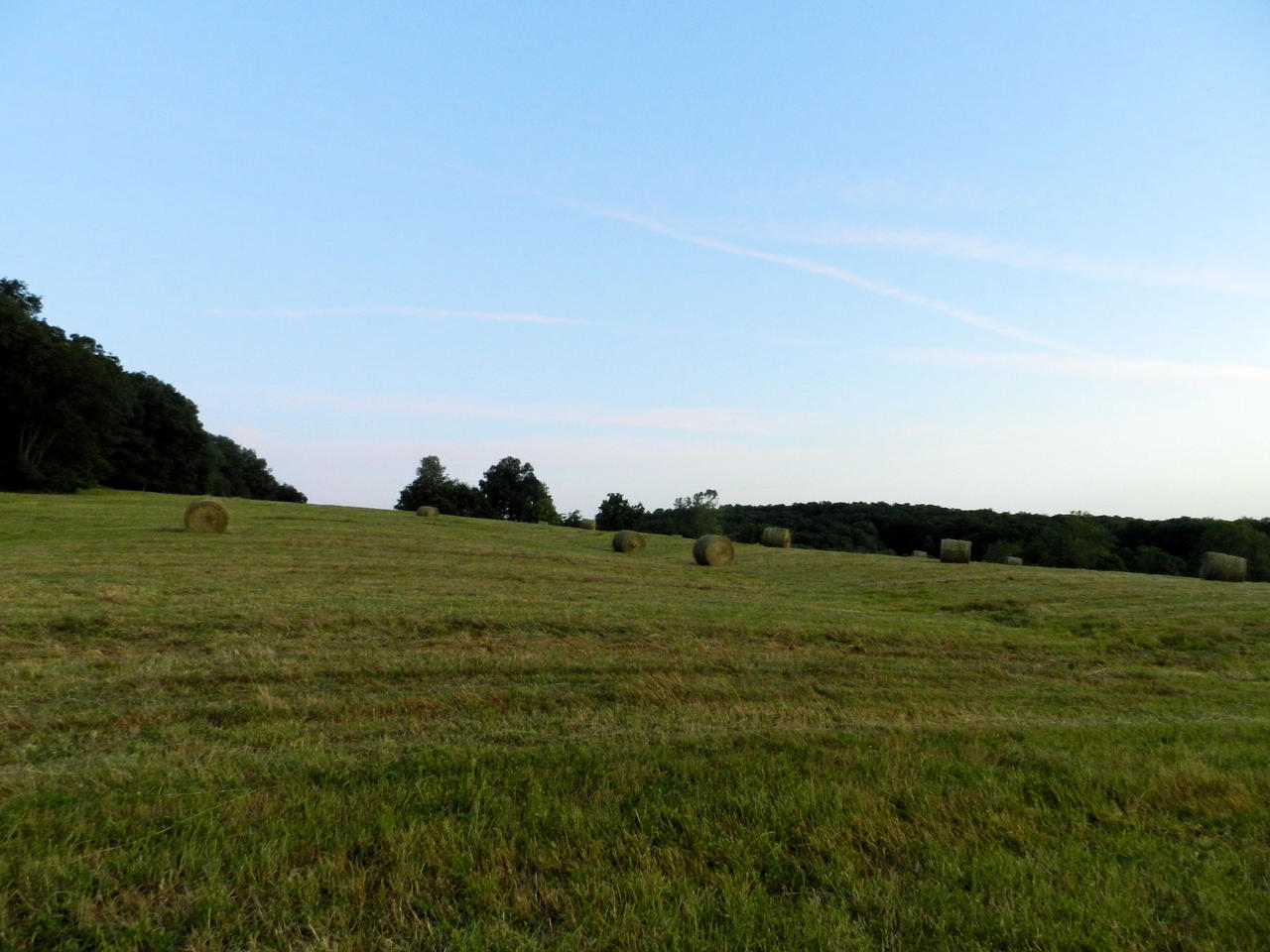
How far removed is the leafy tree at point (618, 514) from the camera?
85.9 m

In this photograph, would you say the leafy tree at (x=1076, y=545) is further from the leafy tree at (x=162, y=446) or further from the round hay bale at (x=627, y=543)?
the leafy tree at (x=162, y=446)

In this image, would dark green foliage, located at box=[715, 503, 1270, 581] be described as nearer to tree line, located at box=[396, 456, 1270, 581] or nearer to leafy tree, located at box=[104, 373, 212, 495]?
tree line, located at box=[396, 456, 1270, 581]

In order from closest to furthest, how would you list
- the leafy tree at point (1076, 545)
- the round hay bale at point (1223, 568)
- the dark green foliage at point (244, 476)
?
the round hay bale at point (1223, 568) < the leafy tree at point (1076, 545) < the dark green foliage at point (244, 476)

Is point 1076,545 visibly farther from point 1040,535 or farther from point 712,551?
point 712,551

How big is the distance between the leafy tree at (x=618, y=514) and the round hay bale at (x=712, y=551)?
2261 inches

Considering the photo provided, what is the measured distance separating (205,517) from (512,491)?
74.3 metres

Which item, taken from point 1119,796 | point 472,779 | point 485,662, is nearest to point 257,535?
point 485,662

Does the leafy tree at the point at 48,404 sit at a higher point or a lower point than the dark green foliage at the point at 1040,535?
higher

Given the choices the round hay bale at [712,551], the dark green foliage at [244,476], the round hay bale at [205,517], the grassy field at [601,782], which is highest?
the dark green foliage at [244,476]

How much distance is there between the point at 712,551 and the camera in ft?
89.6

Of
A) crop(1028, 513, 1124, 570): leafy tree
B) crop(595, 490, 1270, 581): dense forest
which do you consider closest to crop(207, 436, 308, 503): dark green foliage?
crop(595, 490, 1270, 581): dense forest

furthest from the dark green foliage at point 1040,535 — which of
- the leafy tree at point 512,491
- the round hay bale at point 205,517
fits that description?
the round hay bale at point 205,517

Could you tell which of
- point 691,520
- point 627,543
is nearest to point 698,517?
point 691,520

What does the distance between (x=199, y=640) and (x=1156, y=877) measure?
951cm
